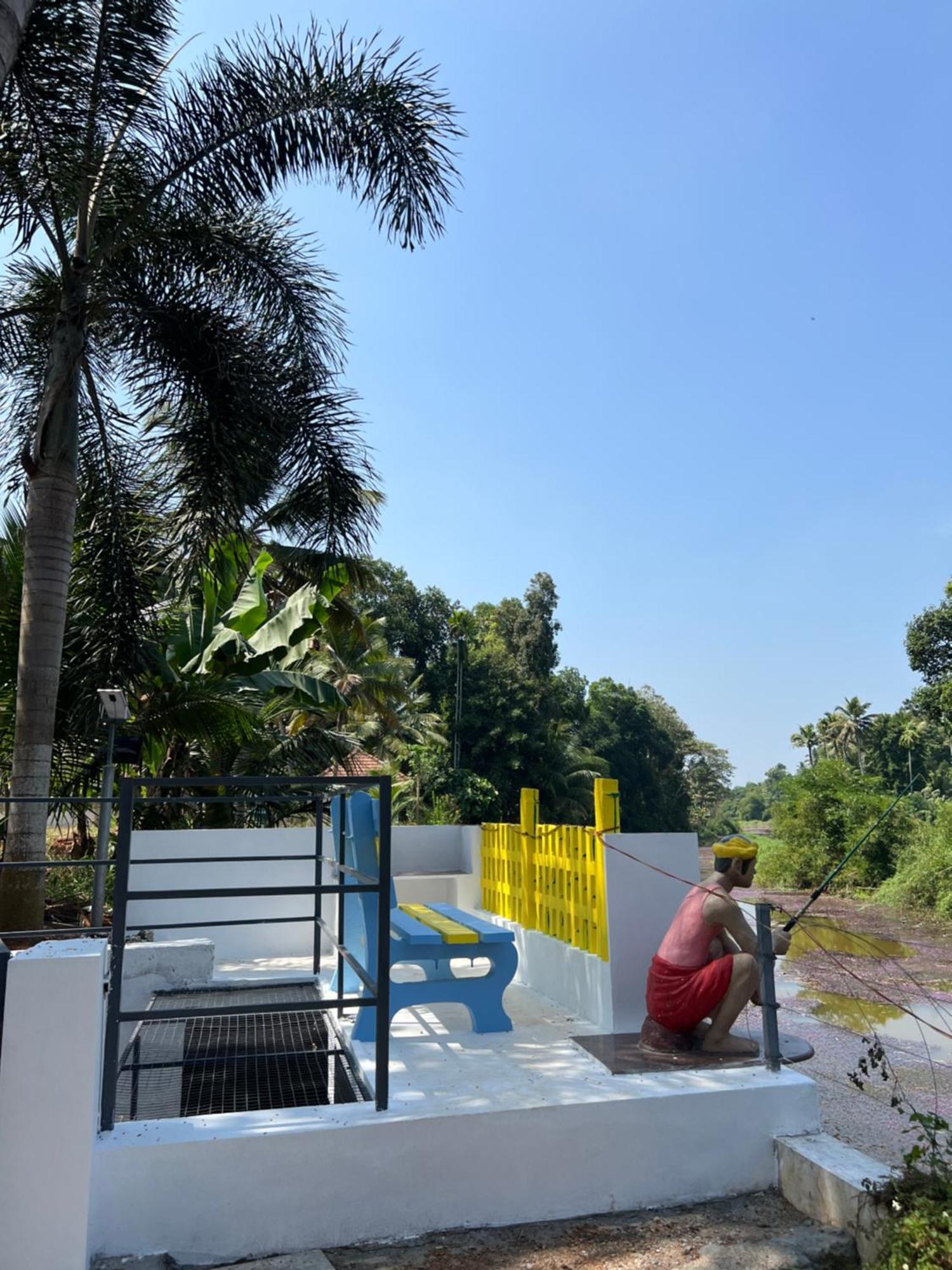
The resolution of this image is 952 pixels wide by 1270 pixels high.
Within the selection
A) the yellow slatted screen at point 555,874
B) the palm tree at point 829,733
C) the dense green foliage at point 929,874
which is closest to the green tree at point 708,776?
the palm tree at point 829,733

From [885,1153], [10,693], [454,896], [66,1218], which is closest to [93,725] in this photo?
[10,693]

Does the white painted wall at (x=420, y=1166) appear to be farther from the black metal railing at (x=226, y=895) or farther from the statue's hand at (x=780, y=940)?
the statue's hand at (x=780, y=940)

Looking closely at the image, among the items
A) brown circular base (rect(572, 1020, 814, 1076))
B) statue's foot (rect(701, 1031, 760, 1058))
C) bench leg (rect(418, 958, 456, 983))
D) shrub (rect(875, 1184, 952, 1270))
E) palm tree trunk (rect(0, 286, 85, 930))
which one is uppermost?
palm tree trunk (rect(0, 286, 85, 930))

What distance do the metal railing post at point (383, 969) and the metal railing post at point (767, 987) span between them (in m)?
1.72

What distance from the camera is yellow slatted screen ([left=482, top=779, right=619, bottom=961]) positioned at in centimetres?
568

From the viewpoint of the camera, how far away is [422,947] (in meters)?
5.05

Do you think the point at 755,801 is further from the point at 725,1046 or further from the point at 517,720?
the point at 725,1046

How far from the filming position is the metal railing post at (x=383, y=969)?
3793 mm

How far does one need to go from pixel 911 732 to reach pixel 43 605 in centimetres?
5352

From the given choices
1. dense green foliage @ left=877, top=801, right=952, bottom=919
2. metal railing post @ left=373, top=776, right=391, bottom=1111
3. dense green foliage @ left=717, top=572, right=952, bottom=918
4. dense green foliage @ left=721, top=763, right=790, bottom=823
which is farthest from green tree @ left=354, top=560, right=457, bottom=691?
dense green foliage @ left=721, top=763, right=790, bottom=823

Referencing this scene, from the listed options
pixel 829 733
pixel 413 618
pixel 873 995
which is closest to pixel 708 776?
pixel 829 733

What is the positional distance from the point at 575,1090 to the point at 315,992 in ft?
8.64

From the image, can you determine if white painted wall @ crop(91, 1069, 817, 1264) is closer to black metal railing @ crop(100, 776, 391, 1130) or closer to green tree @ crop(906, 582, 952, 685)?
black metal railing @ crop(100, 776, 391, 1130)

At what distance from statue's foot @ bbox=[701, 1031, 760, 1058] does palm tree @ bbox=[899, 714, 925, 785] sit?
50057 mm
